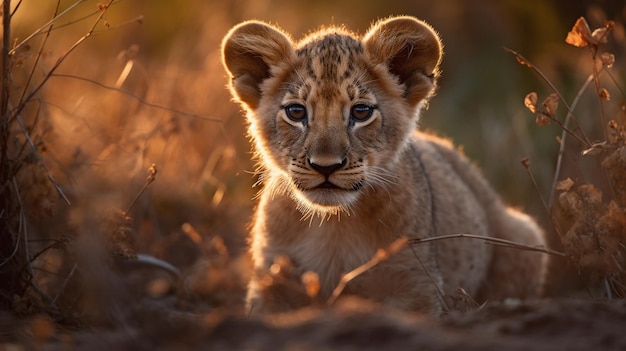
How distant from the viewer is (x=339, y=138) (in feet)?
17.4

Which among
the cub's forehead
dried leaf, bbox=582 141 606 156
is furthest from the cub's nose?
dried leaf, bbox=582 141 606 156

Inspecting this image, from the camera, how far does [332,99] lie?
5488mm

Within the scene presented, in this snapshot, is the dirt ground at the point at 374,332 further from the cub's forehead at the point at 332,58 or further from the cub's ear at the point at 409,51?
the cub's ear at the point at 409,51

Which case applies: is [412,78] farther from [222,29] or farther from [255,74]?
[222,29]

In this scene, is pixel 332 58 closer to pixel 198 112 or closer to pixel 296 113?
pixel 296 113

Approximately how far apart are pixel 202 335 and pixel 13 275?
7.48 ft

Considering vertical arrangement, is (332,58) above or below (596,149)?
above

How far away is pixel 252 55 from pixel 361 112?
0.96m

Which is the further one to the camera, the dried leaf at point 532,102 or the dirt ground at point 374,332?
the dried leaf at point 532,102

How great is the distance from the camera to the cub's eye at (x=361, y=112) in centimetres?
555

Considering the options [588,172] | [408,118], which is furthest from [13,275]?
[588,172]

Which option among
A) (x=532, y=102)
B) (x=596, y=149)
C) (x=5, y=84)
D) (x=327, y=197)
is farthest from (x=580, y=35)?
(x=5, y=84)

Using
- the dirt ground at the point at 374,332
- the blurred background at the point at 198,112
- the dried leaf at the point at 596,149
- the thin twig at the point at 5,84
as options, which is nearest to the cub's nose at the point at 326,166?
the blurred background at the point at 198,112

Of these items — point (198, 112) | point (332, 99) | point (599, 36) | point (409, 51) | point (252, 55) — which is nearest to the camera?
point (599, 36)
